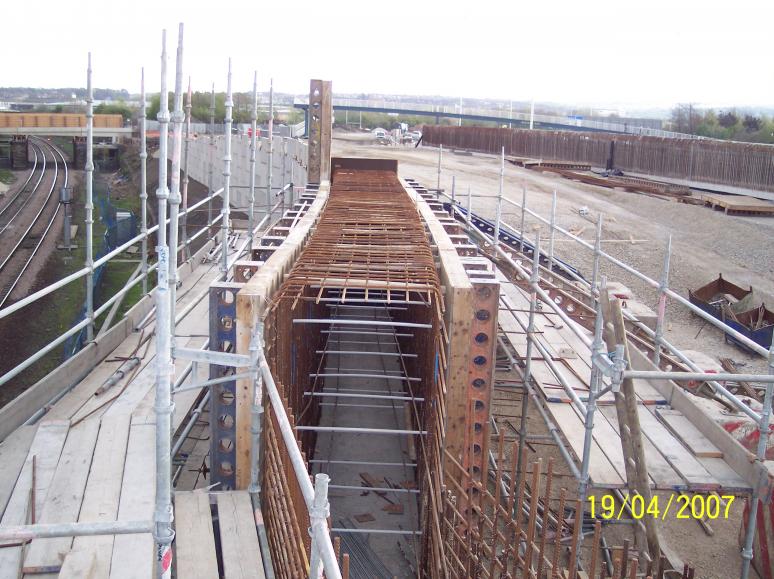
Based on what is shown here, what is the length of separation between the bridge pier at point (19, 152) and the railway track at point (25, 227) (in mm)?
2196

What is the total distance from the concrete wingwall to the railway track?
5.03 metres

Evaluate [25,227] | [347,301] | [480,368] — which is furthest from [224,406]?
[25,227]

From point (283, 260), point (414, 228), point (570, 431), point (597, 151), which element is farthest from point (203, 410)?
point (597, 151)

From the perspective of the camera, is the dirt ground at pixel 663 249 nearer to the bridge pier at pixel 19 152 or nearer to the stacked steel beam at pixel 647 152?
the stacked steel beam at pixel 647 152

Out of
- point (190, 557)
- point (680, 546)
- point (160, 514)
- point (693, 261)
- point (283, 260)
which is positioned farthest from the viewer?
point (693, 261)

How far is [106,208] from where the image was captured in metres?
25.8

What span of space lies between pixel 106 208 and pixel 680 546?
72.8ft

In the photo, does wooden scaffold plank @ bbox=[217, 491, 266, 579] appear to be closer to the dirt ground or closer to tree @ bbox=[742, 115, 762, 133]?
the dirt ground

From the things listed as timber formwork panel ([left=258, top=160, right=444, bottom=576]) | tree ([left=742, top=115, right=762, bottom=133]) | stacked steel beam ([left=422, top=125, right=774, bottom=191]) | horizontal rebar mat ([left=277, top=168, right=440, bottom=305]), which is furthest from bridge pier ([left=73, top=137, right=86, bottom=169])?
tree ([left=742, top=115, right=762, bottom=133])

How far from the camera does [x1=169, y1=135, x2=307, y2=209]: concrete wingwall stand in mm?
21781

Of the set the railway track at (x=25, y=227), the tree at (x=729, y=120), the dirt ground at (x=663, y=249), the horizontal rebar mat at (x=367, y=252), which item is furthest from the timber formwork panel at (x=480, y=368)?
the tree at (x=729, y=120)

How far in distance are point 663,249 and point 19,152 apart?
34622mm

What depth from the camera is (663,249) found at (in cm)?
2345

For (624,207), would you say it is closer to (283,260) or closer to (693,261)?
(693,261)
